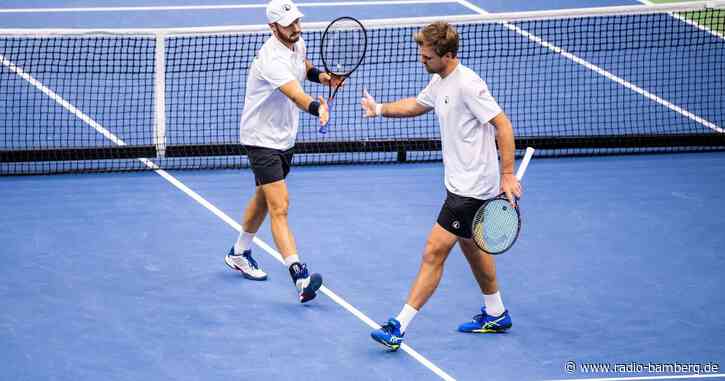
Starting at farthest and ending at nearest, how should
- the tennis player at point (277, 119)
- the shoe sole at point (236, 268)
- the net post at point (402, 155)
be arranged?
the net post at point (402, 155), the shoe sole at point (236, 268), the tennis player at point (277, 119)

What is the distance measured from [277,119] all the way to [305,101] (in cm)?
65

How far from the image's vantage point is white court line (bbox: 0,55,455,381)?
24.3ft

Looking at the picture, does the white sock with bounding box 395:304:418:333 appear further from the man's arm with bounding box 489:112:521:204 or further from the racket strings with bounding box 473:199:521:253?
the man's arm with bounding box 489:112:521:204

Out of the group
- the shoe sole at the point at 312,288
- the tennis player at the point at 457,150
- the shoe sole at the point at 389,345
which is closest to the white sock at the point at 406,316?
the tennis player at the point at 457,150

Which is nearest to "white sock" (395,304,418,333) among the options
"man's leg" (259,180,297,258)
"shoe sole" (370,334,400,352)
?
"shoe sole" (370,334,400,352)

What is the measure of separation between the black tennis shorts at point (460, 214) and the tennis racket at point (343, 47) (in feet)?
4.12

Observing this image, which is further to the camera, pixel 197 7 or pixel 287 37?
pixel 197 7

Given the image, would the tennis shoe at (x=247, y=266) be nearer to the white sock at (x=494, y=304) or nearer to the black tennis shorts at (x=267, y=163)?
the black tennis shorts at (x=267, y=163)

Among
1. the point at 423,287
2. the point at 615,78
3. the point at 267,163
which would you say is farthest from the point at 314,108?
the point at 615,78

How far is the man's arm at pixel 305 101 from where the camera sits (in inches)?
295

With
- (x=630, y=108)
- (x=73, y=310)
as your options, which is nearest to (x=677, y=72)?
(x=630, y=108)

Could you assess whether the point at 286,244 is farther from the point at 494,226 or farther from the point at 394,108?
the point at 494,226

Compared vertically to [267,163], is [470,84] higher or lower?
higher

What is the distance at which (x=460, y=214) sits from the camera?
7234 mm
